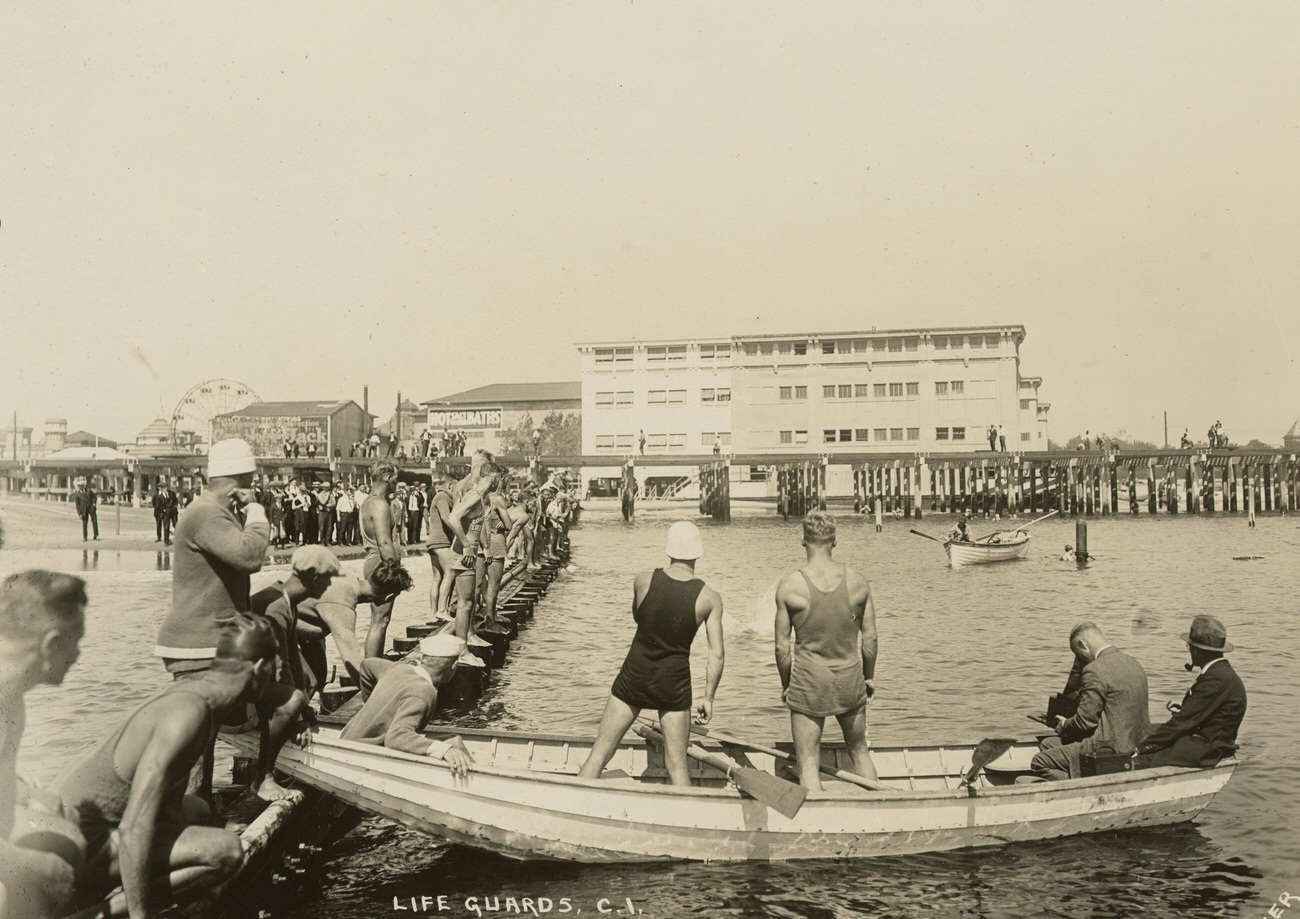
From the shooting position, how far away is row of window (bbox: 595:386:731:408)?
87312 mm

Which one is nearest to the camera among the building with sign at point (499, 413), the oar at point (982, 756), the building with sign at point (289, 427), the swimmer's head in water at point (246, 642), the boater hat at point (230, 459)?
the swimmer's head in water at point (246, 642)

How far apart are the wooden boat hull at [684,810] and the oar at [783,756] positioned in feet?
0.34

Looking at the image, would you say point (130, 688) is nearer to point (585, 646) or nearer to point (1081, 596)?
point (585, 646)

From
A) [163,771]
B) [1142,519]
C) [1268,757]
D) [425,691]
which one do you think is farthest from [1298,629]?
[1142,519]

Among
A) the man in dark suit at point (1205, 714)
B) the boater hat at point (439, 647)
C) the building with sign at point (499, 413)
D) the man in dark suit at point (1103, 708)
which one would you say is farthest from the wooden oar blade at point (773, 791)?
the building with sign at point (499, 413)

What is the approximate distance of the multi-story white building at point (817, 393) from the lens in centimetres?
8025

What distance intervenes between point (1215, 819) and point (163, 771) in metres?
8.62

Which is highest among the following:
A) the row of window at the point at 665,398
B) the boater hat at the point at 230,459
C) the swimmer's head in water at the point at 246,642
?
the row of window at the point at 665,398

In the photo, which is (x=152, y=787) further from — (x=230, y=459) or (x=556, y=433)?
(x=556, y=433)

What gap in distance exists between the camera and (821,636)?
6.84 m

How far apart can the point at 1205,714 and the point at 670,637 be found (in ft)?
14.3

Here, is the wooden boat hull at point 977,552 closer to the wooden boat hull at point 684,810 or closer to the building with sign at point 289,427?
the wooden boat hull at point 684,810

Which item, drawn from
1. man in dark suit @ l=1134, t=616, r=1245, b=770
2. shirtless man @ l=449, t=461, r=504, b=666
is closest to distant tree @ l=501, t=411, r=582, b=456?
shirtless man @ l=449, t=461, r=504, b=666

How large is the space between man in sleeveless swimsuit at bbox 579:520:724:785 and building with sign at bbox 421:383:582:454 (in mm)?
94033
